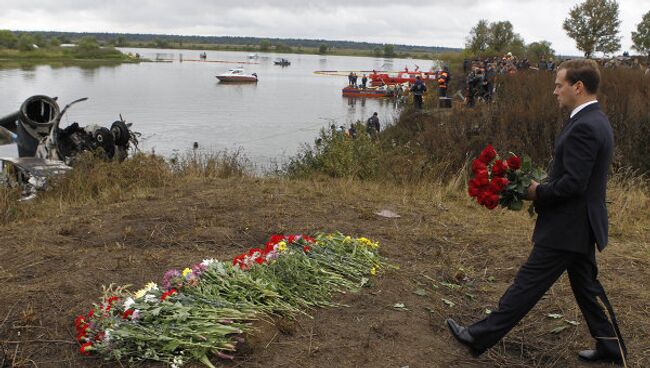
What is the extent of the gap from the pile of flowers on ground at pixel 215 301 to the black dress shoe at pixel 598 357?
169 cm

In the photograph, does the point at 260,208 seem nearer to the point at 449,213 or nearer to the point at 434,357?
the point at 449,213

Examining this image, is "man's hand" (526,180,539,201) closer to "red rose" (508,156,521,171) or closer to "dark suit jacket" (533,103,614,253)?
"dark suit jacket" (533,103,614,253)

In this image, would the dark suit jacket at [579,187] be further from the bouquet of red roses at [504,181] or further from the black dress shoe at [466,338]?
the black dress shoe at [466,338]

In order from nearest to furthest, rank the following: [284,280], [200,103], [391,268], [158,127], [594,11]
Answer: [284,280] < [391,268] < [158,127] < [594,11] < [200,103]

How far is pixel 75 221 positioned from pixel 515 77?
19.2 metres

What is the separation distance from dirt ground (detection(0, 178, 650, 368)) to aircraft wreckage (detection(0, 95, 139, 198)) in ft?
11.6

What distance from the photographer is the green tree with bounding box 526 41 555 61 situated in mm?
50781

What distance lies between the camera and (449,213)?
7773 mm

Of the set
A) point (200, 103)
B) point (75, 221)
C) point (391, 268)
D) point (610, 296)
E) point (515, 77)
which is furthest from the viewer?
point (200, 103)

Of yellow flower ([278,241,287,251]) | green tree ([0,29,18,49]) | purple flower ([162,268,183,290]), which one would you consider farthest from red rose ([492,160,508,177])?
green tree ([0,29,18,49])

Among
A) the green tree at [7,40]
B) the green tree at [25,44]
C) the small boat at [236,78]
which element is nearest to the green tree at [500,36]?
the small boat at [236,78]

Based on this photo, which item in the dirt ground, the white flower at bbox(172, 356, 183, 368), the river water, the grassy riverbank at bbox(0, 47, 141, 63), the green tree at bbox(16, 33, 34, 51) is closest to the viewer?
the white flower at bbox(172, 356, 183, 368)

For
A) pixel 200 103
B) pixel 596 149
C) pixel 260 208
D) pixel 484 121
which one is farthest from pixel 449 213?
pixel 200 103

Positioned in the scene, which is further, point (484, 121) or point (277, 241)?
point (484, 121)
